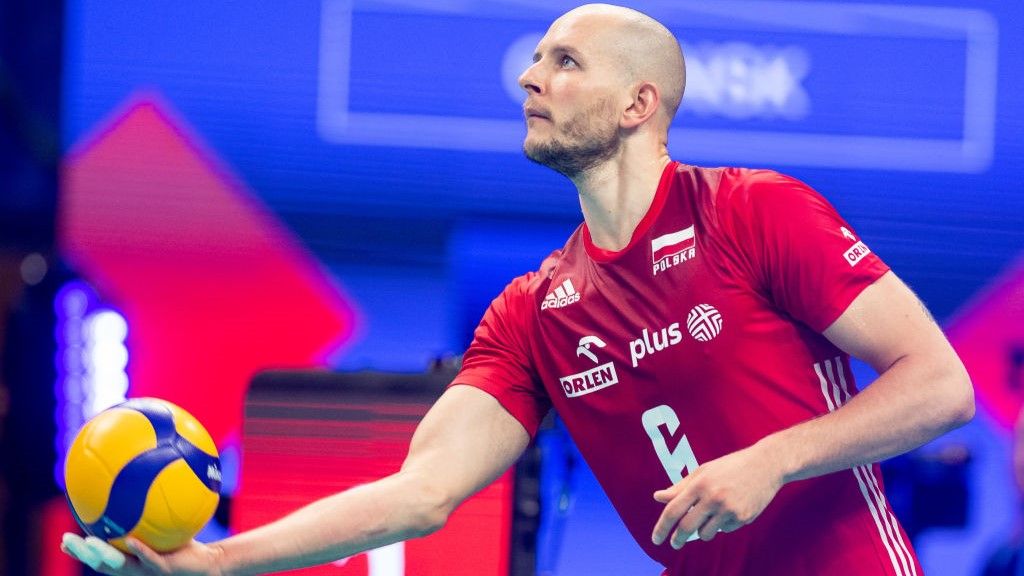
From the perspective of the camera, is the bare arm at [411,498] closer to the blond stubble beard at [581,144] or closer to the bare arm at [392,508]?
the bare arm at [392,508]

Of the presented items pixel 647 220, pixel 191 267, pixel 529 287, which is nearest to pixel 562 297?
Result: pixel 529 287

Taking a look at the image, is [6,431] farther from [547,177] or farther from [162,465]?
[162,465]

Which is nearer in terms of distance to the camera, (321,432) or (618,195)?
(618,195)

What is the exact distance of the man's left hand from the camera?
236 cm

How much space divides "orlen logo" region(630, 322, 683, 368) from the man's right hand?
95cm

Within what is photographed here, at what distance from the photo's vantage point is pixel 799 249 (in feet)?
9.08

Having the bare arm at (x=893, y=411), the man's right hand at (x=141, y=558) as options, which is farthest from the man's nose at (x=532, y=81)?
the man's right hand at (x=141, y=558)

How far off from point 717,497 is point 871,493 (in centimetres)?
69

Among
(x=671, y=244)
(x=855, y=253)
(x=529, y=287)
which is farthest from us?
(x=529, y=287)

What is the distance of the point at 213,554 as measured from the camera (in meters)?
2.63

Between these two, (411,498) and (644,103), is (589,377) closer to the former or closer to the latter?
(411,498)

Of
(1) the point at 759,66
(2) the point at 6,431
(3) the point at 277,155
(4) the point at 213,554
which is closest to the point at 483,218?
(3) the point at 277,155

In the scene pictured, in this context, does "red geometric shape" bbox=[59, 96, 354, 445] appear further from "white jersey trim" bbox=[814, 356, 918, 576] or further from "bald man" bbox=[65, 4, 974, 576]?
"white jersey trim" bbox=[814, 356, 918, 576]

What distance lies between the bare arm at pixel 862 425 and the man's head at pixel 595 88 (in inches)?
27.9
